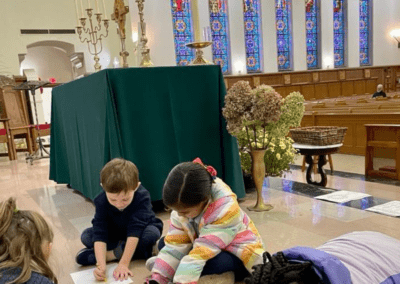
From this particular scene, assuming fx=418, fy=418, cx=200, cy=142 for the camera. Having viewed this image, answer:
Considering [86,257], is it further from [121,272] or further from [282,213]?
[282,213]

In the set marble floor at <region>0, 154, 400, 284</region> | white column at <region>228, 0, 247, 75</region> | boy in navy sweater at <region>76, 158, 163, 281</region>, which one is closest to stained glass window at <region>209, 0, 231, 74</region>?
white column at <region>228, 0, 247, 75</region>

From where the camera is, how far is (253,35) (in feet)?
49.0

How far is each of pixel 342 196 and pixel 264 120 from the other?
123cm

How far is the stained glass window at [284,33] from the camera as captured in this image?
15.3m

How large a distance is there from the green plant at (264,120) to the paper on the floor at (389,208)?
826 mm

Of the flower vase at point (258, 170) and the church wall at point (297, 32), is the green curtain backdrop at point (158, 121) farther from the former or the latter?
the church wall at point (297, 32)

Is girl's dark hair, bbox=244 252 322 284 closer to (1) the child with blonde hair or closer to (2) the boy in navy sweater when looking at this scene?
(1) the child with blonde hair

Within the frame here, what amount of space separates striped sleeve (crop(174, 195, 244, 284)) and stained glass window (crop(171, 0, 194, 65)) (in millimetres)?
12083

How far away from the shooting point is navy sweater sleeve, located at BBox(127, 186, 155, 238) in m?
2.37

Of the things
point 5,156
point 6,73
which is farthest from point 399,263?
point 6,73

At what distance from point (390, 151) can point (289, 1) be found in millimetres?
10753

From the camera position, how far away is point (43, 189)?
16.5ft

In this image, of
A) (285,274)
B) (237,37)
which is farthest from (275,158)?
(237,37)

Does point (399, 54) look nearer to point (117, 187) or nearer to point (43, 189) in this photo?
point (43, 189)
